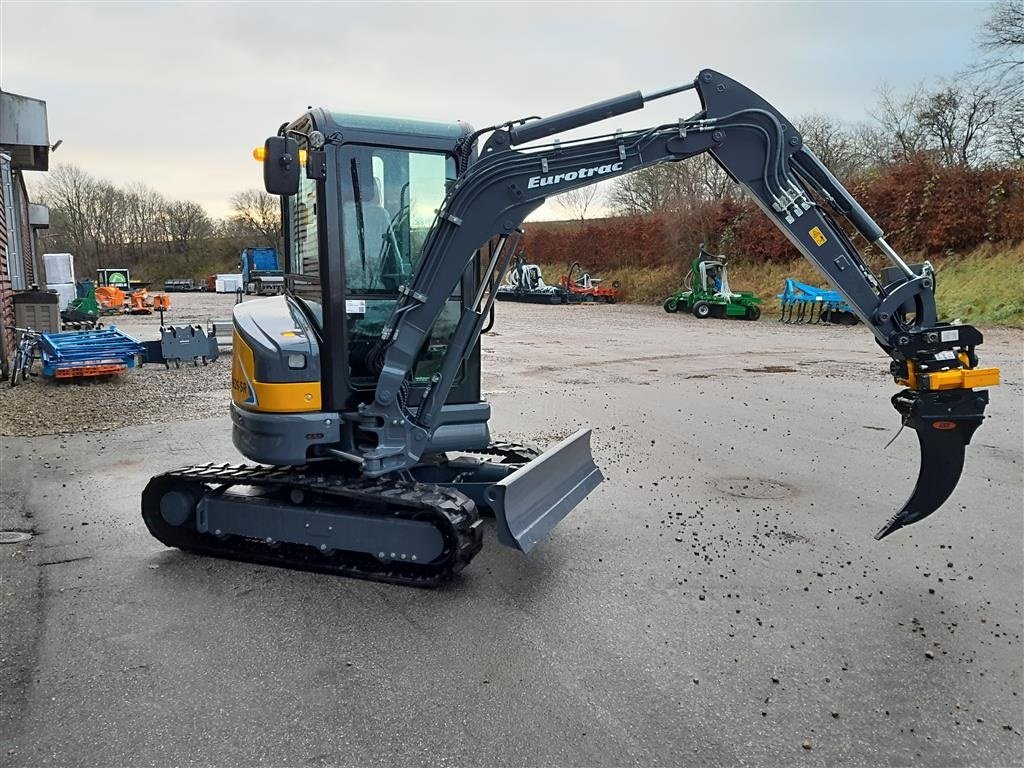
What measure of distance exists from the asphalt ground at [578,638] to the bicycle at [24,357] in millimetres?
5724

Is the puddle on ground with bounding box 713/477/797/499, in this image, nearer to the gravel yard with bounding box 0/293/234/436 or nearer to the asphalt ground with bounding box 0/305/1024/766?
the asphalt ground with bounding box 0/305/1024/766

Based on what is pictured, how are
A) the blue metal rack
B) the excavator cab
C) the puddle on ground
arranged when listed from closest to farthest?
the excavator cab, the puddle on ground, the blue metal rack

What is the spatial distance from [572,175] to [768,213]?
4.01 ft

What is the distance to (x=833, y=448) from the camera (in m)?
8.32

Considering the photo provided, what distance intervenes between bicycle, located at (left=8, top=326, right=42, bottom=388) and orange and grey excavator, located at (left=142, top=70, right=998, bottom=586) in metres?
8.88

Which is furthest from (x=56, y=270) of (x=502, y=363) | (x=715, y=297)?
(x=715, y=297)

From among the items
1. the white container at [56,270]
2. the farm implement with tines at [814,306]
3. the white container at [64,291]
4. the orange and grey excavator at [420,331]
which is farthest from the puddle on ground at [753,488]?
the white container at [56,270]

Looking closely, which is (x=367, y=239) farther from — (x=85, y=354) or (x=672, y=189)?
(x=672, y=189)

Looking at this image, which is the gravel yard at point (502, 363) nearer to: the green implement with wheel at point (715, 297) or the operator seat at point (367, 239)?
the green implement with wheel at point (715, 297)

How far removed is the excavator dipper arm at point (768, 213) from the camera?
443 cm

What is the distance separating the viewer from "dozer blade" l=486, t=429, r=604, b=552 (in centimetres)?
453

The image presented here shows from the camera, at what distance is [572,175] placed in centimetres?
464

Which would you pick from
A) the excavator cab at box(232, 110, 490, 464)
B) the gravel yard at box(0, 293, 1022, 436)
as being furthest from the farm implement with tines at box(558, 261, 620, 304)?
the excavator cab at box(232, 110, 490, 464)

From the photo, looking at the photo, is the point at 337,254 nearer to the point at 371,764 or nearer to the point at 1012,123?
the point at 371,764
